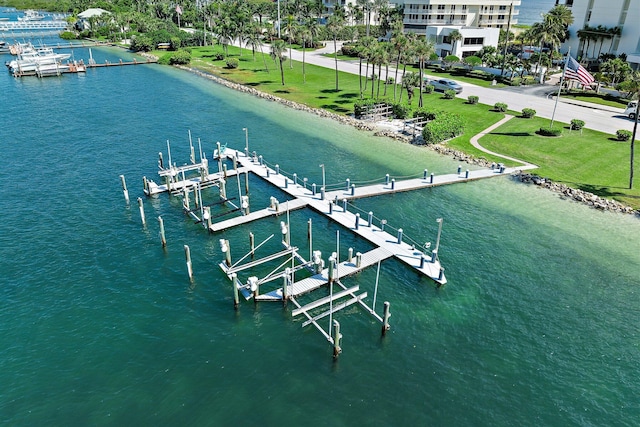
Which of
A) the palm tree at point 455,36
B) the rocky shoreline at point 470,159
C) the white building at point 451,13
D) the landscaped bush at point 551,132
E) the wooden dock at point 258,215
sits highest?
the white building at point 451,13

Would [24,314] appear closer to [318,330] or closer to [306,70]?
[318,330]

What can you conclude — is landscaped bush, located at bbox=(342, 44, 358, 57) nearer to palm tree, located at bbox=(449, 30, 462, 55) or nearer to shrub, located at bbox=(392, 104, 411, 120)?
palm tree, located at bbox=(449, 30, 462, 55)

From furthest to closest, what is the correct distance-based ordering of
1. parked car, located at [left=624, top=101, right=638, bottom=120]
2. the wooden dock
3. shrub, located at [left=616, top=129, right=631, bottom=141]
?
parked car, located at [left=624, top=101, right=638, bottom=120], shrub, located at [left=616, top=129, right=631, bottom=141], the wooden dock

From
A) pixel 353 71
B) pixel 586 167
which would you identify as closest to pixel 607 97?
pixel 586 167

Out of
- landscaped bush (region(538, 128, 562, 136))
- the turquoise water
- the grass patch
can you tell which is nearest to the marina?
the turquoise water

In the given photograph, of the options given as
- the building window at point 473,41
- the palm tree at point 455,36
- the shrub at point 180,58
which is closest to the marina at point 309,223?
the palm tree at point 455,36

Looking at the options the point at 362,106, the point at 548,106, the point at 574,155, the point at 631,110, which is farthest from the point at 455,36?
the point at 574,155

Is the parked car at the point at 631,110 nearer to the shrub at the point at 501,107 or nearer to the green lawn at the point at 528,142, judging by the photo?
the green lawn at the point at 528,142
